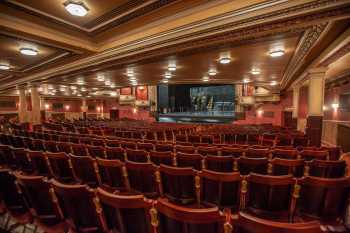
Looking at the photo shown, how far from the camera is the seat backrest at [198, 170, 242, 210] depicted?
2143mm

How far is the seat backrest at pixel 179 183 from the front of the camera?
2.33 meters

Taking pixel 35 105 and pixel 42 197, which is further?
pixel 35 105

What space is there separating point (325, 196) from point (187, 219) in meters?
1.78

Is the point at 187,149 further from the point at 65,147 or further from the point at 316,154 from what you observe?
→ the point at 65,147

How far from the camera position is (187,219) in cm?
123

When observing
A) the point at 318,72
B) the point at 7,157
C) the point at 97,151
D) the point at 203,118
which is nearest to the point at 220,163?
the point at 97,151

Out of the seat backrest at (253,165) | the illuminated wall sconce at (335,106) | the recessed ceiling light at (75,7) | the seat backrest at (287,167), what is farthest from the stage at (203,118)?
the recessed ceiling light at (75,7)

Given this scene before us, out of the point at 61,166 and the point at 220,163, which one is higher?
the point at 220,163

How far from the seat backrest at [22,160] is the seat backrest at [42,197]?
6.19 ft

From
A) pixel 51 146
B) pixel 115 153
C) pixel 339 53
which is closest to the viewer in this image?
pixel 115 153

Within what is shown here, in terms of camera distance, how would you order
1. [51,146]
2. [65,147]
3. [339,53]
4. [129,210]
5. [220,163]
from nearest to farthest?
[129,210] → [220,163] → [65,147] → [51,146] → [339,53]

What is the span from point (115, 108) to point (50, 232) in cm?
2392

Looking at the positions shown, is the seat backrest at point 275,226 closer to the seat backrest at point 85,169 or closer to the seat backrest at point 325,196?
the seat backrest at point 325,196

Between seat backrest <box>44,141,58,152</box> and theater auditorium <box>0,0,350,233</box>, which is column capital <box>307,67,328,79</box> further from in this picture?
seat backrest <box>44,141,58,152</box>
